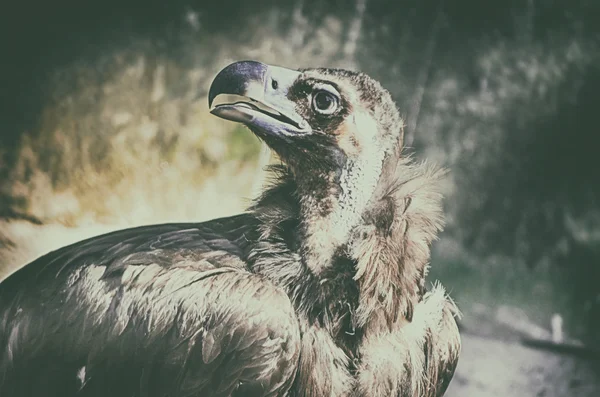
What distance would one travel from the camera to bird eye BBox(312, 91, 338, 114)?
7.32ft

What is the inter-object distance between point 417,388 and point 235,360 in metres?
0.61

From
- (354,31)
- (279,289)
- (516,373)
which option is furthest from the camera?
(516,373)

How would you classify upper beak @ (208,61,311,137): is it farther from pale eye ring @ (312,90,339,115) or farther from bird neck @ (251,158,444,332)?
bird neck @ (251,158,444,332)

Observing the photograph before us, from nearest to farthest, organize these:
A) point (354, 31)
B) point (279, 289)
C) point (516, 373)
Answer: point (279, 289)
point (354, 31)
point (516, 373)

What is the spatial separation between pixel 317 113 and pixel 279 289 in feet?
1.72

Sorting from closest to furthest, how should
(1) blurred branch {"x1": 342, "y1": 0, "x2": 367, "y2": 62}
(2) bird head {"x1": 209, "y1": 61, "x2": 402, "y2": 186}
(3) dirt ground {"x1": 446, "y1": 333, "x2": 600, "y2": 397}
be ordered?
1. (2) bird head {"x1": 209, "y1": 61, "x2": 402, "y2": 186}
2. (1) blurred branch {"x1": 342, "y1": 0, "x2": 367, "y2": 62}
3. (3) dirt ground {"x1": 446, "y1": 333, "x2": 600, "y2": 397}

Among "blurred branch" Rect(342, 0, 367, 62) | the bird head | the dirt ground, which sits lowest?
the dirt ground

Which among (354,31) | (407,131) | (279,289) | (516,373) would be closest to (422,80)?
(407,131)

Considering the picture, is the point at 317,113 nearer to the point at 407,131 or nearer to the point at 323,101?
→ the point at 323,101

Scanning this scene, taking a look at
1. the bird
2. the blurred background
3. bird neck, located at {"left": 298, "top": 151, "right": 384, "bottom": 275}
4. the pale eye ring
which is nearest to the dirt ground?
the blurred background

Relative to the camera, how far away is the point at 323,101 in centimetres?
224

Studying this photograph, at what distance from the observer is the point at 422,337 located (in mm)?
2375

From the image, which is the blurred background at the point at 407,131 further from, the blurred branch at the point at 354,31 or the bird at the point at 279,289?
the bird at the point at 279,289

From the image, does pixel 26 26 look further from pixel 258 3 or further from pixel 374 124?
pixel 374 124
